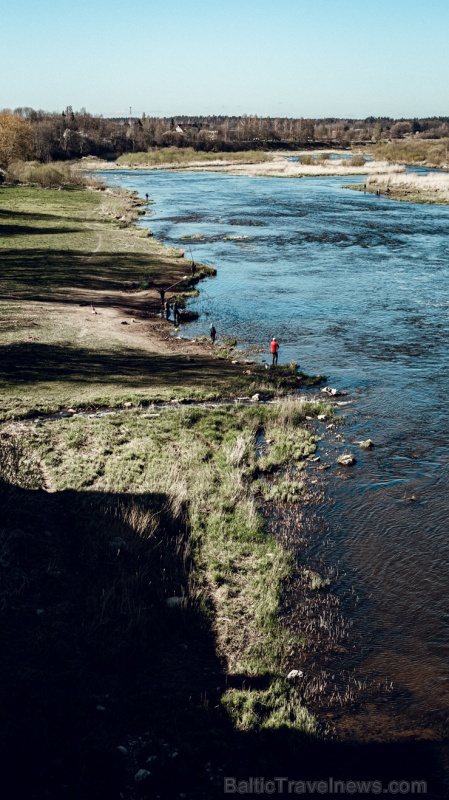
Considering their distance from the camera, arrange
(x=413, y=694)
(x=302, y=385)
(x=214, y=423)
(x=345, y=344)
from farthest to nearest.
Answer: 1. (x=345, y=344)
2. (x=302, y=385)
3. (x=214, y=423)
4. (x=413, y=694)

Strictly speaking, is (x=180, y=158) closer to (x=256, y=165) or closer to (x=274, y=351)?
(x=256, y=165)

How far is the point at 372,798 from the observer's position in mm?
8977

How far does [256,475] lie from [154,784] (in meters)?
10.6

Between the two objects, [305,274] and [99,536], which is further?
[305,274]

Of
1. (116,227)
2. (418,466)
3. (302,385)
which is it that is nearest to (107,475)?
(418,466)

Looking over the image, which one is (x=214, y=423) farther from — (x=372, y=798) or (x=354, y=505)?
(x=372, y=798)

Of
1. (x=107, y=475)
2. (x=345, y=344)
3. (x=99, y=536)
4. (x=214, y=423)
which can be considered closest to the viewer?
(x=99, y=536)

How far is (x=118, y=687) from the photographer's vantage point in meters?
10.4

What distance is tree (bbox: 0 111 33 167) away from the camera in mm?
99688

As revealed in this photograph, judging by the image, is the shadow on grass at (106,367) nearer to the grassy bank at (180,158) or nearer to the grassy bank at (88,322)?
the grassy bank at (88,322)

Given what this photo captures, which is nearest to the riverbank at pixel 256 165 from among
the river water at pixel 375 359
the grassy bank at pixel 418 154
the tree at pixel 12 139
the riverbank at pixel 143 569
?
the grassy bank at pixel 418 154

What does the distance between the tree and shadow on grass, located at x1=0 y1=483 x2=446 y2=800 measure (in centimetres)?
9949

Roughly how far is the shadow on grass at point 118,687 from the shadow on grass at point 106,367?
1073cm

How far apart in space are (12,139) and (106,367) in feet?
290
